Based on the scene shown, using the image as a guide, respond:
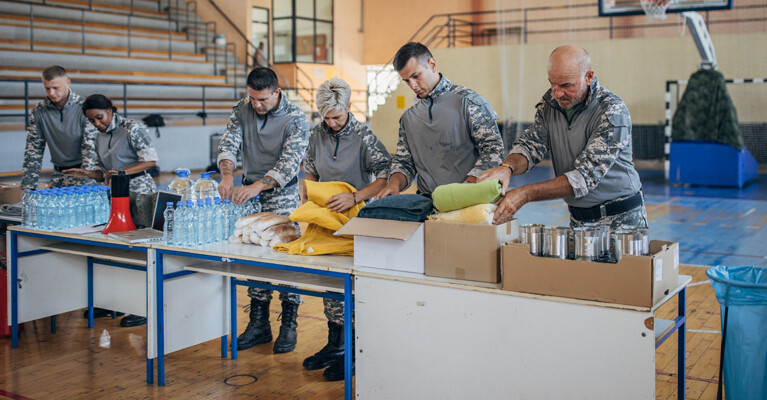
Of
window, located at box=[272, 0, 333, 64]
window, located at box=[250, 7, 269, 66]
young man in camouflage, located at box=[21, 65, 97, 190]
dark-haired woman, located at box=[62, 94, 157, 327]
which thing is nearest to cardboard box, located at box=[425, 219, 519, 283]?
dark-haired woman, located at box=[62, 94, 157, 327]

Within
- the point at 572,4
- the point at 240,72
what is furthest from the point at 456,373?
the point at 240,72

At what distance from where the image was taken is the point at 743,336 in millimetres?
2469

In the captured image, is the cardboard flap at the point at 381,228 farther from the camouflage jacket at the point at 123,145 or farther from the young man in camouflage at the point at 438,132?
the camouflage jacket at the point at 123,145

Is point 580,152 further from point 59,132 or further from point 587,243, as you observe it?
point 59,132

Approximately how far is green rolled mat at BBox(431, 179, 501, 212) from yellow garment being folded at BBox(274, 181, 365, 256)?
0.57 m

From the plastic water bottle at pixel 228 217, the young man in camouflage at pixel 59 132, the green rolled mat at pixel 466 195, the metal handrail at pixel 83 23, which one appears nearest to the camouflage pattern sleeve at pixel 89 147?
the young man in camouflage at pixel 59 132

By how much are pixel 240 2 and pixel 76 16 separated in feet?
15.1

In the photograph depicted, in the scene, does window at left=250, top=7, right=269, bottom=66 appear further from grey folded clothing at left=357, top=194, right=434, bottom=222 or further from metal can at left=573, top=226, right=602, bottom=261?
metal can at left=573, top=226, right=602, bottom=261

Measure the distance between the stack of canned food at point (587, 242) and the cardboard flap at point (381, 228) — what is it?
0.41 m

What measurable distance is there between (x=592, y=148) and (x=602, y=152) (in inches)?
1.5

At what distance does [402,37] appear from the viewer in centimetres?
1956

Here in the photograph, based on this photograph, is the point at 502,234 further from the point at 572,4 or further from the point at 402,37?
the point at 402,37

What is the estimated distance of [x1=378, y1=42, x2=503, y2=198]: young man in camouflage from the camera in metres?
3.00

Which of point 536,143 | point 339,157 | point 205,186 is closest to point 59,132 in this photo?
point 205,186
